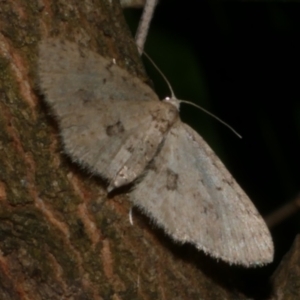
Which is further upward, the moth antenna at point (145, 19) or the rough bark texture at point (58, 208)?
the moth antenna at point (145, 19)

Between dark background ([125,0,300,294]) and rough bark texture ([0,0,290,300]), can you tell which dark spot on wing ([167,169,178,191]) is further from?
dark background ([125,0,300,294])

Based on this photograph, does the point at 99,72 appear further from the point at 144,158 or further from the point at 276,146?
the point at 276,146

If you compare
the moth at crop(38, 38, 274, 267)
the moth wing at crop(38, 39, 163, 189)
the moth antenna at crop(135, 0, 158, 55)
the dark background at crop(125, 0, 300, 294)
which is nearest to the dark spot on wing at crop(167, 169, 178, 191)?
the moth at crop(38, 38, 274, 267)

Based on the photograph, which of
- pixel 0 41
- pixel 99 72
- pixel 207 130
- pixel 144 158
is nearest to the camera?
pixel 0 41

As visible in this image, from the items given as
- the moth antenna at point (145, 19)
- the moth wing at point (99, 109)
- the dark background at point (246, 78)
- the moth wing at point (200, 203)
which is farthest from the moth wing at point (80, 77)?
→ the dark background at point (246, 78)

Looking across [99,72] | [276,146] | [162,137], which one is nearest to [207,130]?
[276,146]

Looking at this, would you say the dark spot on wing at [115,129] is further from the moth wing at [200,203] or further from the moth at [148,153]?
the moth wing at [200,203]
